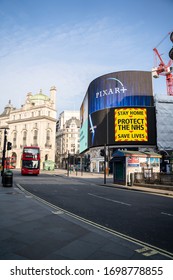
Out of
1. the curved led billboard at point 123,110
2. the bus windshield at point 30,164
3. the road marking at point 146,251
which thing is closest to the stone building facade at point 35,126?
the curved led billboard at point 123,110

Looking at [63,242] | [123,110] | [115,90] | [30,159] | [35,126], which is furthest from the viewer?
[35,126]

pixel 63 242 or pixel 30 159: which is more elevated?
pixel 30 159

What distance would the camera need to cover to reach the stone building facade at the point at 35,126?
242ft

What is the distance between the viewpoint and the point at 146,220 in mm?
7227

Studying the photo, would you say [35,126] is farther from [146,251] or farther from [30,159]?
[146,251]

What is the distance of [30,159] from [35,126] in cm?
4519

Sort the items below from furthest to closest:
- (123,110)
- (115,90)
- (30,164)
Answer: (115,90) < (123,110) < (30,164)

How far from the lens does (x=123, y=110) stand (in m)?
51.7

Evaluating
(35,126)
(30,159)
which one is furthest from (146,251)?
(35,126)

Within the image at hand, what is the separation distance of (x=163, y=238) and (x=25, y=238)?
11.7 feet

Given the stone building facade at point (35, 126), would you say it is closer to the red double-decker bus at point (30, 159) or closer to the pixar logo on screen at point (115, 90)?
the pixar logo on screen at point (115, 90)

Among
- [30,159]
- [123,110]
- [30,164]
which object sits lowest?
[30,164]

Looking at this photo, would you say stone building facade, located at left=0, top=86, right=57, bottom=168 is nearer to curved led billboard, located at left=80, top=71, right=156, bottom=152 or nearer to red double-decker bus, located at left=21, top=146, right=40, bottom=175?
curved led billboard, located at left=80, top=71, right=156, bottom=152
